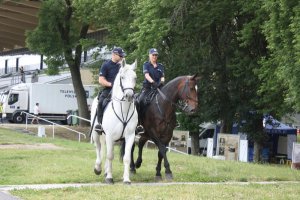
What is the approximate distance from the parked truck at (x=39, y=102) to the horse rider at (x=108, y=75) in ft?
132

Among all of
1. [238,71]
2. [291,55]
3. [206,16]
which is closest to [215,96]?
[238,71]

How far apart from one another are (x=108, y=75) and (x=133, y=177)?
7.88 ft

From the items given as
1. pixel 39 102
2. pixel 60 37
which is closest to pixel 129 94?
pixel 60 37

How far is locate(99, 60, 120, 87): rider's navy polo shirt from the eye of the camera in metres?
13.0

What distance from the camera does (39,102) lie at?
2104 inches

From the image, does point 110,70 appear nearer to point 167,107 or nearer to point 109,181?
point 167,107

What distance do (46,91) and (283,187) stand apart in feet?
142

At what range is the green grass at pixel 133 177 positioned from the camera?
34.7ft

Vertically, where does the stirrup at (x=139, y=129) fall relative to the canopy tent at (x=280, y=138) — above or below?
above

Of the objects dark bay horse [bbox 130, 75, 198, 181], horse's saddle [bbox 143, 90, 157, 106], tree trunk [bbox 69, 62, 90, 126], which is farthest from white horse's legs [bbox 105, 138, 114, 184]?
tree trunk [bbox 69, 62, 90, 126]

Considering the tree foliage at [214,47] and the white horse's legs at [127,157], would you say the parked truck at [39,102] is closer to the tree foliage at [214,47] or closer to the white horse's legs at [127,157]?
the tree foliage at [214,47]

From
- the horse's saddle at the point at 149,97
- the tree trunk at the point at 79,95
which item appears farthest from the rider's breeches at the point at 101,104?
the tree trunk at the point at 79,95

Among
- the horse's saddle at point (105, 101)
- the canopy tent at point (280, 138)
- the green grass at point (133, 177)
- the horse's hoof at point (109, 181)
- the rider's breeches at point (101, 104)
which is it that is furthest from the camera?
the canopy tent at point (280, 138)

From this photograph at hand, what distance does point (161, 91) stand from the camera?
13234mm
